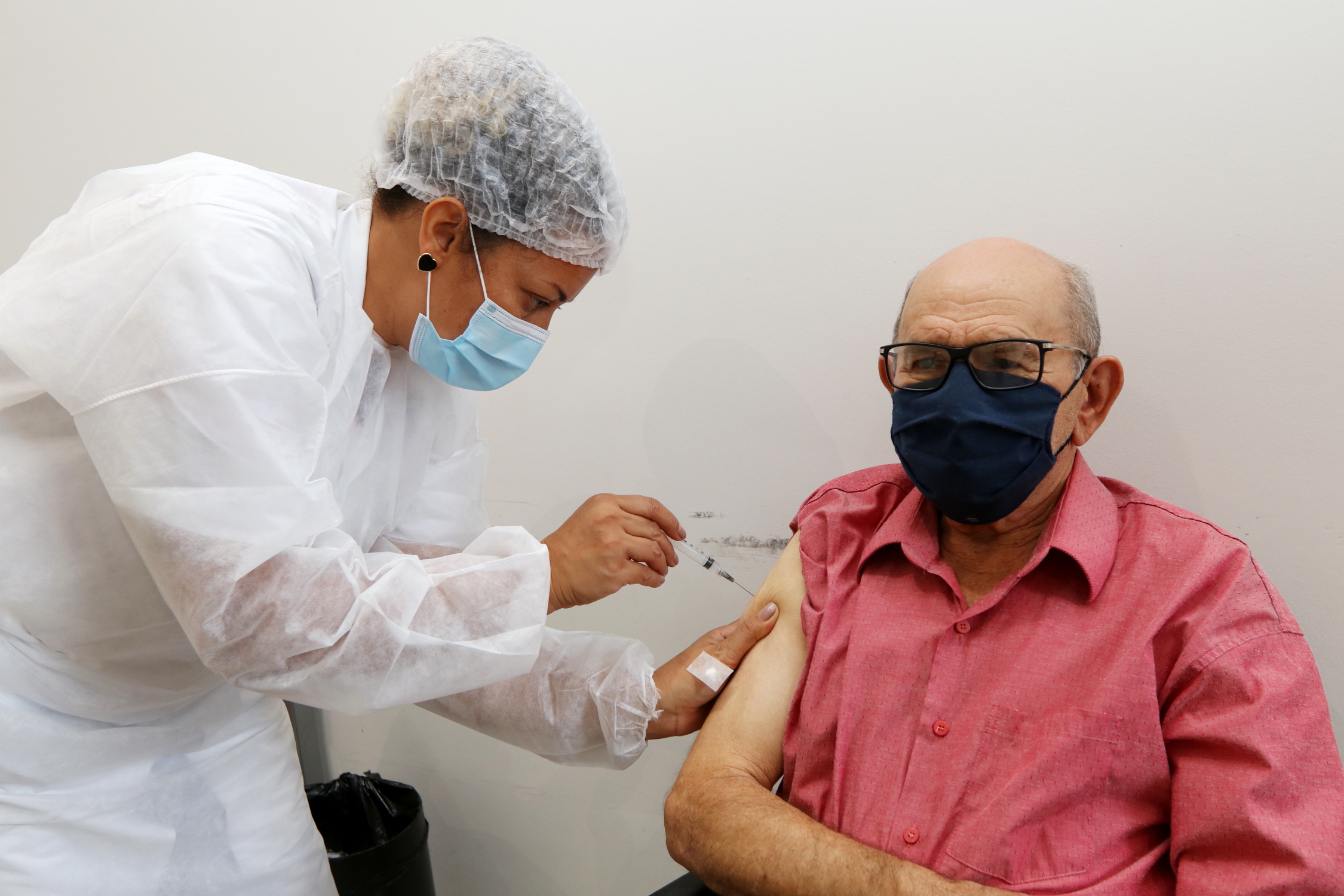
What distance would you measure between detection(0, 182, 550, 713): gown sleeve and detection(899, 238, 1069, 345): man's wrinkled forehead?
0.78 meters

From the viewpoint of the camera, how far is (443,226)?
4.30 feet

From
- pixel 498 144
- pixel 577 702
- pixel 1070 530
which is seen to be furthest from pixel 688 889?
pixel 498 144

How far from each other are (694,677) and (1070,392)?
75 centimetres

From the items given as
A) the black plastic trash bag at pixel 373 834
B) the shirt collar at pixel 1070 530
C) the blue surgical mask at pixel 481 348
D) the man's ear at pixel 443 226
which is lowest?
the black plastic trash bag at pixel 373 834

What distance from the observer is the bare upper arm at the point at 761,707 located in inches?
53.6

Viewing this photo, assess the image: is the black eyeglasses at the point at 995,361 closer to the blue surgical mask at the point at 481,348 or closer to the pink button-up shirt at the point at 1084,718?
the pink button-up shirt at the point at 1084,718

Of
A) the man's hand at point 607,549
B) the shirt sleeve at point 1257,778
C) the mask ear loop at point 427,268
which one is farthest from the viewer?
the man's hand at point 607,549

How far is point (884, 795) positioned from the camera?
1.24 meters

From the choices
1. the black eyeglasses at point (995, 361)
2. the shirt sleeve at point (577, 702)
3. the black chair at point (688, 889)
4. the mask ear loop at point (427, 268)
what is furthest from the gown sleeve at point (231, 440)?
the black eyeglasses at point (995, 361)

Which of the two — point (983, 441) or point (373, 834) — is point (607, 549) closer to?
point (983, 441)

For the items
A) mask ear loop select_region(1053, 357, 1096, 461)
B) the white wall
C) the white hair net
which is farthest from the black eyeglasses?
the white hair net

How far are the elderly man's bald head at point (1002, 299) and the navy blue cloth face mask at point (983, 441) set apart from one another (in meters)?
0.07

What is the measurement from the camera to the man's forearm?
1102 mm

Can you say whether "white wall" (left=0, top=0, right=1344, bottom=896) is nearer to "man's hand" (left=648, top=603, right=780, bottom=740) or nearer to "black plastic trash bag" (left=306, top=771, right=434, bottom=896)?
"black plastic trash bag" (left=306, top=771, right=434, bottom=896)
